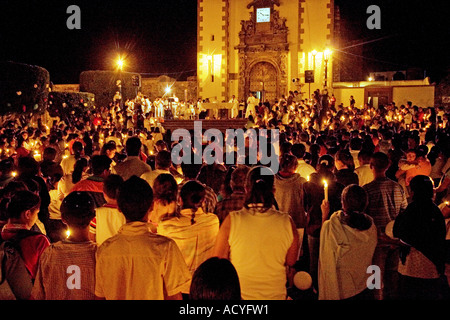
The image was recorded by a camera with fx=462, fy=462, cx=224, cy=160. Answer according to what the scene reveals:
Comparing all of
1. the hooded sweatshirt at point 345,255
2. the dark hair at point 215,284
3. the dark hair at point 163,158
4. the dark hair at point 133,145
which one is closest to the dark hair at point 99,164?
the dark hair at point 163,158

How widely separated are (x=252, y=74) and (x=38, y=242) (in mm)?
24285

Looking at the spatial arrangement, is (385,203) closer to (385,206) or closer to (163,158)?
(385,206)

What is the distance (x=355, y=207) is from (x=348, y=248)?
0.33m

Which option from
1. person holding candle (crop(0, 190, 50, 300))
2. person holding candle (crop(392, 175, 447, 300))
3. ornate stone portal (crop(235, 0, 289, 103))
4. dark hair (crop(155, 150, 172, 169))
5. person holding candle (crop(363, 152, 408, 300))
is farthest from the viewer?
ornate stone portal (crop(235, 0, 289, 103))

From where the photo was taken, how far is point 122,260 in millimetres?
2918

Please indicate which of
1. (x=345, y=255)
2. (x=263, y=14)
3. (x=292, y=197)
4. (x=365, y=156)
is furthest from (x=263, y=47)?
(x=345, y=255)

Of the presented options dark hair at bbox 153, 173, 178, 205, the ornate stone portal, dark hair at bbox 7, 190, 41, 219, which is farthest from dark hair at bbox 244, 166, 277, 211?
the ornate stone portal

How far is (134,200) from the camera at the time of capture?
2.99 m

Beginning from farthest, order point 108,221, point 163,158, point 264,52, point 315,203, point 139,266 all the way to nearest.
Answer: point 264,52
point 163,158
point 315,203
point 108,221
point 139,266

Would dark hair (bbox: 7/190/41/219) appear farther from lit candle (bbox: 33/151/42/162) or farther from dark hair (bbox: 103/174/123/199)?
lit candle (bbox: 33/151/42/162)

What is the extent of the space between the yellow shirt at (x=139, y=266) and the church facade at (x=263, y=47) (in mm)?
22093

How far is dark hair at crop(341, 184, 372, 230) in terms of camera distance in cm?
364

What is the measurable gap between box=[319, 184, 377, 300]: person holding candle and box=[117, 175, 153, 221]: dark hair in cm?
154
